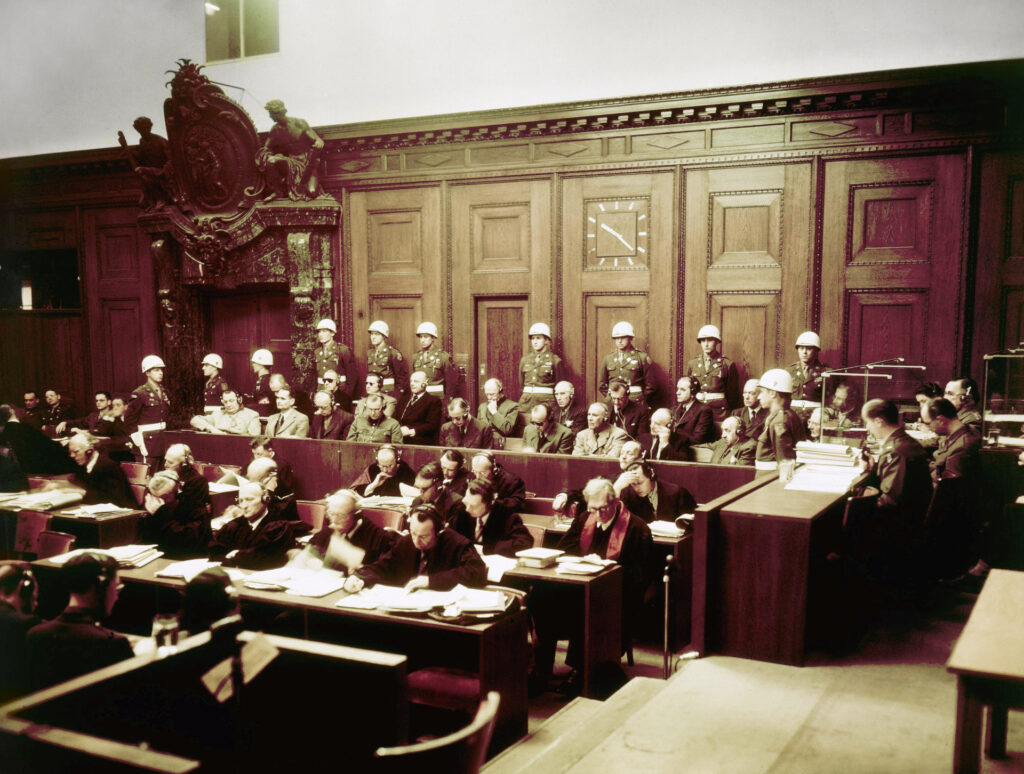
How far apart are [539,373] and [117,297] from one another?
783 centimetres

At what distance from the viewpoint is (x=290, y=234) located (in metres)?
12.2

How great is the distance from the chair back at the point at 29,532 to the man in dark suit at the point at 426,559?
2.69 metres

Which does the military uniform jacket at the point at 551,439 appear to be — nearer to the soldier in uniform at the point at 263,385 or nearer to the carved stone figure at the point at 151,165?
the soldier in uniform at the point at 263,385

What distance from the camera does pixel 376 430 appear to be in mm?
9328

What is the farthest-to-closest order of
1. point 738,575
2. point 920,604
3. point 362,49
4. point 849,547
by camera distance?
point 362,49 → point 920,604 → point 849,547 → point 738,575

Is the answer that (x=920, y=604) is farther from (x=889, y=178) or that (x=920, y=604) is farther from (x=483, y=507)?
(x=889, y=178)

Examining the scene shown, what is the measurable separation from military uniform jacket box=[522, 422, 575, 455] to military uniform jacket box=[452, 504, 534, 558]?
2292 millimetres

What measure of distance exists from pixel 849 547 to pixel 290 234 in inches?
377

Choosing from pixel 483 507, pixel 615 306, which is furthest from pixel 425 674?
pixel 615 306

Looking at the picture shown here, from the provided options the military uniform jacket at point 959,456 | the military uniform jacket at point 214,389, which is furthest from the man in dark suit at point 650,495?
the military uniform jacket at point 214,389

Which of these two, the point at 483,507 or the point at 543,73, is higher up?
the point at 543,73

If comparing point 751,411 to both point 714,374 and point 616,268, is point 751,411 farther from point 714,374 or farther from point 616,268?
point 616,268

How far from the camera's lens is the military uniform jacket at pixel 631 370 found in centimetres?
1002

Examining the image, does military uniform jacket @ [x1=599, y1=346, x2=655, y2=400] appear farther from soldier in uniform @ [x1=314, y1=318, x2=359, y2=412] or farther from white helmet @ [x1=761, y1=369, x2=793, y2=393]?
soldier in uniform @ [x1=314, y1=318, x2=359, y2=412]
